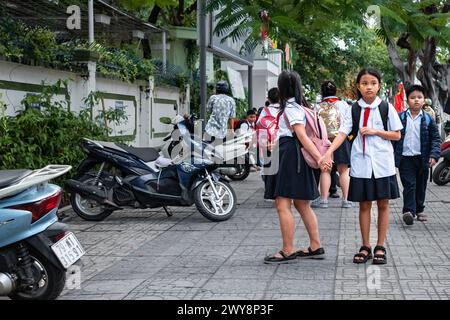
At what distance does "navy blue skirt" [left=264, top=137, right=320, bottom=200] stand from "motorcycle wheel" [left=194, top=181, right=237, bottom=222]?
249cm

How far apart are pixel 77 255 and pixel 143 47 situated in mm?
14338

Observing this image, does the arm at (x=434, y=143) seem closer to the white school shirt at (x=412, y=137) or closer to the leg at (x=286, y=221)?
the white school shirt at (x=412, y=137)

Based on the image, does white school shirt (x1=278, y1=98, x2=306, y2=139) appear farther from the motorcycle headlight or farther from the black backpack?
the motorcycle headlight

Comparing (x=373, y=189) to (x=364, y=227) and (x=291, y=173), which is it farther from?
(x=291, y=173)

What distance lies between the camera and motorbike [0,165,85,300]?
480 centimetres

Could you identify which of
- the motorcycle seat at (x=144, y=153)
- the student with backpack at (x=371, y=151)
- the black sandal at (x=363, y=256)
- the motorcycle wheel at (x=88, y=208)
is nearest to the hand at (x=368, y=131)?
the student with backpack at (x=371, y=151)

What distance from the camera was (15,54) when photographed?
903 cm

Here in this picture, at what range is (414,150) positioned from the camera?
831 cm

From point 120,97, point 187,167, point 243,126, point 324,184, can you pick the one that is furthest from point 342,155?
point 120,97

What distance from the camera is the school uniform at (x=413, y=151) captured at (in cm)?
827

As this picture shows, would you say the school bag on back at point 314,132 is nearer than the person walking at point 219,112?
Yes

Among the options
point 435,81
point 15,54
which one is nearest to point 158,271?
point 15,54

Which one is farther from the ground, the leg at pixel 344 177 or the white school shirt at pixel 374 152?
the white school shirt at pixel 374 152

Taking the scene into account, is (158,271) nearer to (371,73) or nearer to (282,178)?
(282,178)
